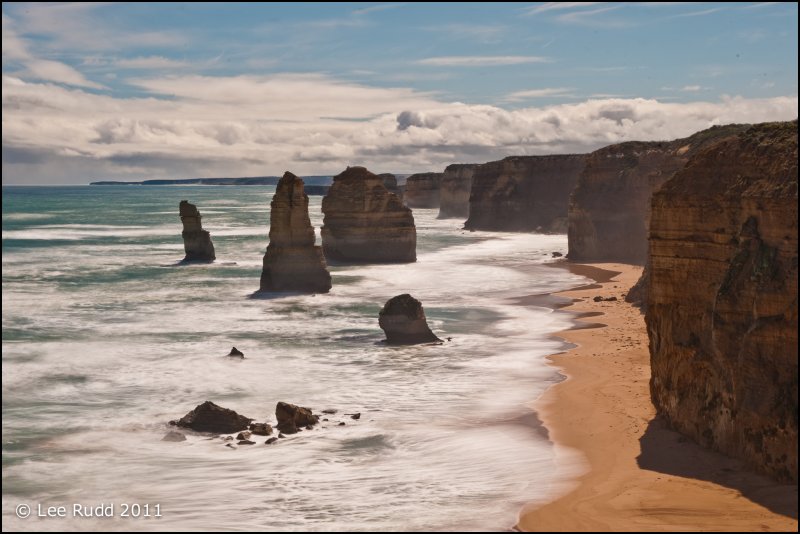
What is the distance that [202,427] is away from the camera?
22406mm

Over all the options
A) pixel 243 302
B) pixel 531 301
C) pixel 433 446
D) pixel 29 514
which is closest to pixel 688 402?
pixel 433 446

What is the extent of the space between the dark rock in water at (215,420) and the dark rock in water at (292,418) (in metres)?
0.92

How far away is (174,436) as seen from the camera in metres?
22.0

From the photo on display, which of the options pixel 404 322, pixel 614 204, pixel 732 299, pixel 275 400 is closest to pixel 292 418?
pixel 275 400

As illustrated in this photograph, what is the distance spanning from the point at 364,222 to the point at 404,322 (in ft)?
110

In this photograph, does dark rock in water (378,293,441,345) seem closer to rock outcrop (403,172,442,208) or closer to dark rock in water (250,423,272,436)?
dark rock in water (250,423,272,436)

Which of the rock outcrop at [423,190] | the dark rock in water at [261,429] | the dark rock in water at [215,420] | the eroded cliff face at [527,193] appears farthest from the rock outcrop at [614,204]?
the rock outcrop at [423,190]

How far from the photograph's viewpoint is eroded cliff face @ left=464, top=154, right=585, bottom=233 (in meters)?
108

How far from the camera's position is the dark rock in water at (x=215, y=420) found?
22.3 meters

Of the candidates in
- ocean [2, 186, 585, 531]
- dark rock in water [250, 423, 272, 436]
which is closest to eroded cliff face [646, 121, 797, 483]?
ocean [2, 186, 585, 531]

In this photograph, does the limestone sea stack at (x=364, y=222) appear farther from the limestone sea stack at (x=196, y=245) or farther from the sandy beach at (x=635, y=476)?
the sandy beach at (x=635, y=476)

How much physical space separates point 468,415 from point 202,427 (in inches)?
271

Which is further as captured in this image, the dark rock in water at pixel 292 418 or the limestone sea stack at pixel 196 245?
the limestone sea stack at pixel 196 245

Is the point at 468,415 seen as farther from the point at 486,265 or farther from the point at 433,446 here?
the point at 486,265
